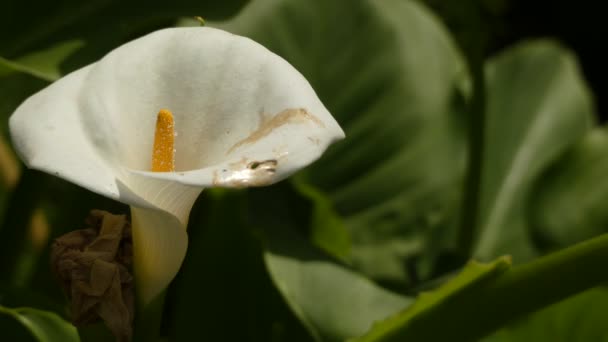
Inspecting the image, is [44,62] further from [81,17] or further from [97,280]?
[97,280]

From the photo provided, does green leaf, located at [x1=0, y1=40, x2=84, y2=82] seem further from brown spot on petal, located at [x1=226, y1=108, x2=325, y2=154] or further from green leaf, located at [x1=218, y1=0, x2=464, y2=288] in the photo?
green leaf, located at [x1=218, y1=0, x2=464, y2=288]

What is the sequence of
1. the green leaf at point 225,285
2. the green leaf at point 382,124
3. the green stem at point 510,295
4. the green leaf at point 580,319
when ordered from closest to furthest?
the green stem at point 510,295 → the green leaf at point 580,319 → the green leaf at point 225,285 → the green leaf at point 382,124

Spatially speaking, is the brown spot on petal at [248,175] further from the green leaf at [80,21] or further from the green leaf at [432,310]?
the green leaf at [80,21]

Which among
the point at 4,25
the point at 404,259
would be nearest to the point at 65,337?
the point at 4,25

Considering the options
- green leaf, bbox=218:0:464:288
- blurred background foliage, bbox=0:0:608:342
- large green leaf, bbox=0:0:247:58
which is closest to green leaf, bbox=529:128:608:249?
blurred background foliage, bbox=0:0:608:342

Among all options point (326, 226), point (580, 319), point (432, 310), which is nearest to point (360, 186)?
point (326, 226)

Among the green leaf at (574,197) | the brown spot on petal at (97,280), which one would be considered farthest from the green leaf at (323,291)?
the green leaf at (574,197)
